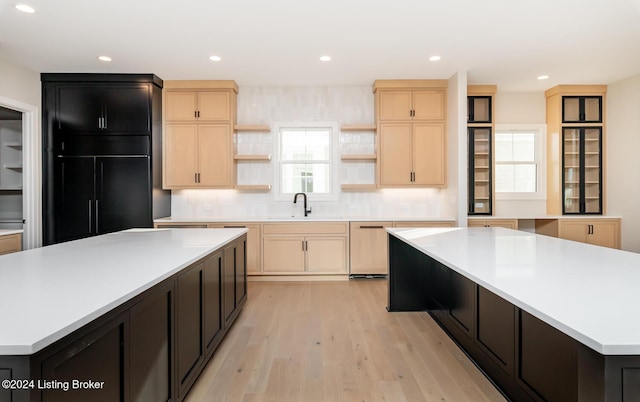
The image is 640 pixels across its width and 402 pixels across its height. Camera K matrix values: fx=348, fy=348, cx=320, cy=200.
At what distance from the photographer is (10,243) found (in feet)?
13.1

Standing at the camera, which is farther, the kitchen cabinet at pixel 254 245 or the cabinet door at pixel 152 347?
the kitchen cabinet at pixel 254 245

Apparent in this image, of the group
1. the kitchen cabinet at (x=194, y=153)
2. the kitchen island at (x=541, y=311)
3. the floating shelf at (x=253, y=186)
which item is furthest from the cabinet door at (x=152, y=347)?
the kitchen cabinet at (x=194, y=153)

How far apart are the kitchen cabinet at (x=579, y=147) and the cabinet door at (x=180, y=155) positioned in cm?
536

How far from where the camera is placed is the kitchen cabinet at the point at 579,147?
16.9 feet

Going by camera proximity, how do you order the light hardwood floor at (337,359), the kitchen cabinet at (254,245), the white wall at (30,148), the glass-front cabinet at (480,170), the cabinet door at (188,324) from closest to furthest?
1. the cabinet door at (188,324)
2. the light hardwood floor at (337,359)
3. the white wall at (30,148)
4. the kitchen cabinet at (254,245)
5. the glass-front cabinet at (480,170)

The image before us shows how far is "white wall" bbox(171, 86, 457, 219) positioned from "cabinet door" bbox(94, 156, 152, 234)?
2.18ft

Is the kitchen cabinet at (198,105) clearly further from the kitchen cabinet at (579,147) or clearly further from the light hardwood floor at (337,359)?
the kitchen cabinet at (579,147)

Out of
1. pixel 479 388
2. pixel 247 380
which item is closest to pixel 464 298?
pixel 479 388

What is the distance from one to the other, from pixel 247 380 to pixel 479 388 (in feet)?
4.59

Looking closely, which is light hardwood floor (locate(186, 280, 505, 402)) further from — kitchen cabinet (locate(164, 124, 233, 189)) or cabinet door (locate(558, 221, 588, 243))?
cabinet door (locate(558, 221, 588, 243))

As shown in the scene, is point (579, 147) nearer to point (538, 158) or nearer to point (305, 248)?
point (538, 158)

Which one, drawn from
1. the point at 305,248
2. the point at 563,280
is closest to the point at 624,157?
the point at 305,248

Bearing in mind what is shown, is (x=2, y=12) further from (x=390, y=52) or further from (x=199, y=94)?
(x=390, y=52)

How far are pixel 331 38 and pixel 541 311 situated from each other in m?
3.27
